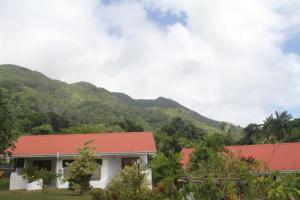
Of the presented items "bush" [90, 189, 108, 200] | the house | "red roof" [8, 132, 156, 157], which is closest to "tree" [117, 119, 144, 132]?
"red roof" [8, 132, 156, 157]

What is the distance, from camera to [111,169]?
2842 centimetres

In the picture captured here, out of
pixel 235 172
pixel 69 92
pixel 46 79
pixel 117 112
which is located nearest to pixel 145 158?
pixel 235 172

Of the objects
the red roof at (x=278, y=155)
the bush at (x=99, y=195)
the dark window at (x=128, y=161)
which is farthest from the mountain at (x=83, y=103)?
the bush at (x=99, y=195)

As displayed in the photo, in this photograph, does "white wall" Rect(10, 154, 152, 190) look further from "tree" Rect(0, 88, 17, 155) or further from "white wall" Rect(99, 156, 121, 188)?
"tree" Rect(0, 88, 17, 155)

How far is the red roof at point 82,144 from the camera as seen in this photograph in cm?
2816

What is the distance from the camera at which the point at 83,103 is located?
89062 mm

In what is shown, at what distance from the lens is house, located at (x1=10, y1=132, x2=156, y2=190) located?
27.7 m

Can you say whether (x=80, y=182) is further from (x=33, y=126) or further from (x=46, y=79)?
(x=46, y=79)

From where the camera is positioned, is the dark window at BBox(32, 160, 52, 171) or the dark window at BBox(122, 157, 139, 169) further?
the dark window at BBox(32, 160, 52, 171)

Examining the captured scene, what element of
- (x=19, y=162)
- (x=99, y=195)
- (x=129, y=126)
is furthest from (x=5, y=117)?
(x=129, y=126)

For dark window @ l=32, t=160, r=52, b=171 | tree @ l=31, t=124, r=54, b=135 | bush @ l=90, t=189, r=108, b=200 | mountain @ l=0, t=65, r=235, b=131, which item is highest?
mountain @ l=0, t=65, r=235, b=131

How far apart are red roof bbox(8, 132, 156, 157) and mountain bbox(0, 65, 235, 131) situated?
1782 centimetres

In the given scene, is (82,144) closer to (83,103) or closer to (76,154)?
(76,154)

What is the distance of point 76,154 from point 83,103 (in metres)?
62.0
